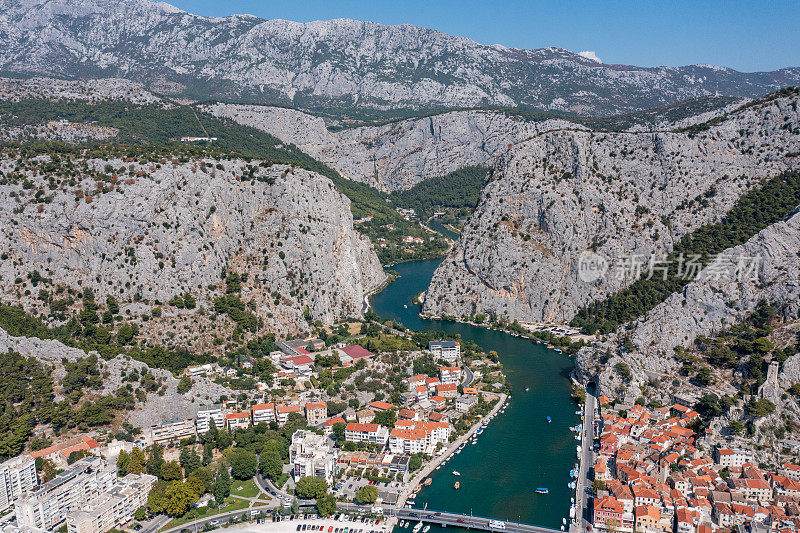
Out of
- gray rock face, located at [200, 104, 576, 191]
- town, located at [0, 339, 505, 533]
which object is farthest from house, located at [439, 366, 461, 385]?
gray rock face, located at [200, 104, 576, 191]

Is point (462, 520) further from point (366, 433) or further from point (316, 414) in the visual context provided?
point (316, 414)

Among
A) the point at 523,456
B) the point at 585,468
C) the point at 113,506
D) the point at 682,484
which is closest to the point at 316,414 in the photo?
the point at 113,506

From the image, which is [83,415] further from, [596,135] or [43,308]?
[596,135]

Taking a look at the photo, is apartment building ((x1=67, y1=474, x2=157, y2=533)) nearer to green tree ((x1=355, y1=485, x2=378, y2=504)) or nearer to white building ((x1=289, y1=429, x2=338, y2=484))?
white building ((x1=289, y1=429, x2=338, y2=484))

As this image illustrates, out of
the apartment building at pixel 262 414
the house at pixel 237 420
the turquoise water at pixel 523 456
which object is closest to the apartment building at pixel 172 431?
the house at pixel 237 420

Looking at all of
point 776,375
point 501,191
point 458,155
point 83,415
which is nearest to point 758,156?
point 501,191

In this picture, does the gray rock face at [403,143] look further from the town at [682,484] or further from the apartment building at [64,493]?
the apartment building at [64,493]
